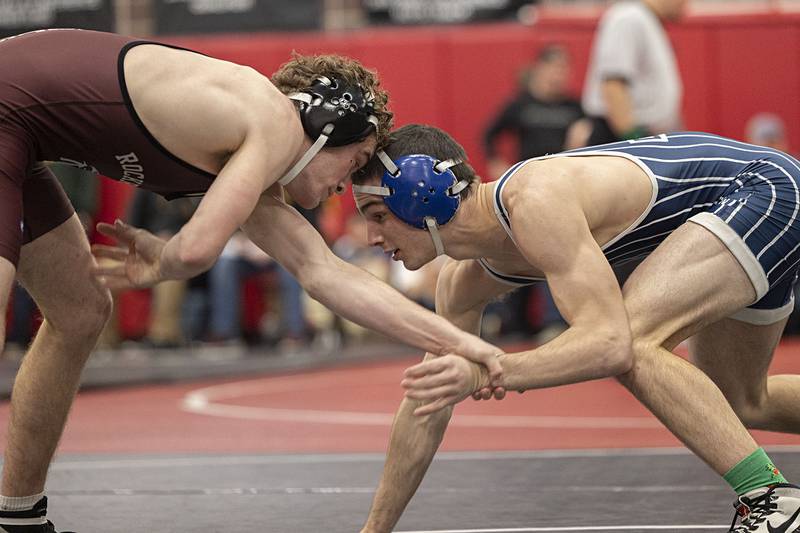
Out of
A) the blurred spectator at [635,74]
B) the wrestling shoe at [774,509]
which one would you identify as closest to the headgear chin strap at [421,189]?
the wrestling shoe at [774,509]

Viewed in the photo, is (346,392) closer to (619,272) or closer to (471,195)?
(619,272)

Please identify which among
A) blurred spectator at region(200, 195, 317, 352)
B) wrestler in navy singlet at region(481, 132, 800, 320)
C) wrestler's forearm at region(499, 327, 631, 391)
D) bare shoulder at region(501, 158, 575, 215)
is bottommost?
blurred spectator at region(200, 195, 317, 352)

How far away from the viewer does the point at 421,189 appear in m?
3.97

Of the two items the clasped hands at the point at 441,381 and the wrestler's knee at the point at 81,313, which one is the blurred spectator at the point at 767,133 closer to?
the wrestler's knee at the point at 81,313

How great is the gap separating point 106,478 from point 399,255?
1.99 metres

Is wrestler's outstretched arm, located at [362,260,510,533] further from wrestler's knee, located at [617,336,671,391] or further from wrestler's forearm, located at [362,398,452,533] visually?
wrestler's knee, located at [617,336,671,391]

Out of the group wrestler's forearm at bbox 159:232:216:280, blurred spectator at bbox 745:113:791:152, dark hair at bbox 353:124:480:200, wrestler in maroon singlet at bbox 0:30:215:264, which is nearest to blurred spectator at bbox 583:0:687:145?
dark hair at bbox 353:124:480:200

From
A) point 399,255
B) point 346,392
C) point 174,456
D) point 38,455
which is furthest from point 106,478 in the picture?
point 346,392

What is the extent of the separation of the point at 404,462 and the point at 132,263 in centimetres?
89

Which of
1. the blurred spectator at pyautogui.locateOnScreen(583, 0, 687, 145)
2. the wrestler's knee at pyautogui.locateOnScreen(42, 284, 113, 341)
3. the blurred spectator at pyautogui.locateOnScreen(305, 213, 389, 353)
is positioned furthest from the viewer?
the blurred spectator at pyautogui.locateOnScreen(305, 213, 389, 353)

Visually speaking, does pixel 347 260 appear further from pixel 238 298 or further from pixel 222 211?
pixel 222 211

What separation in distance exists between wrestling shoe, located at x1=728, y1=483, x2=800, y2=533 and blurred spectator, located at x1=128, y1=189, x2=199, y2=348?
759cm

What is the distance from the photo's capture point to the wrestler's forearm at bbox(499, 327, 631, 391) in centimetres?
359

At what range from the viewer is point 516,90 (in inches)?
457
